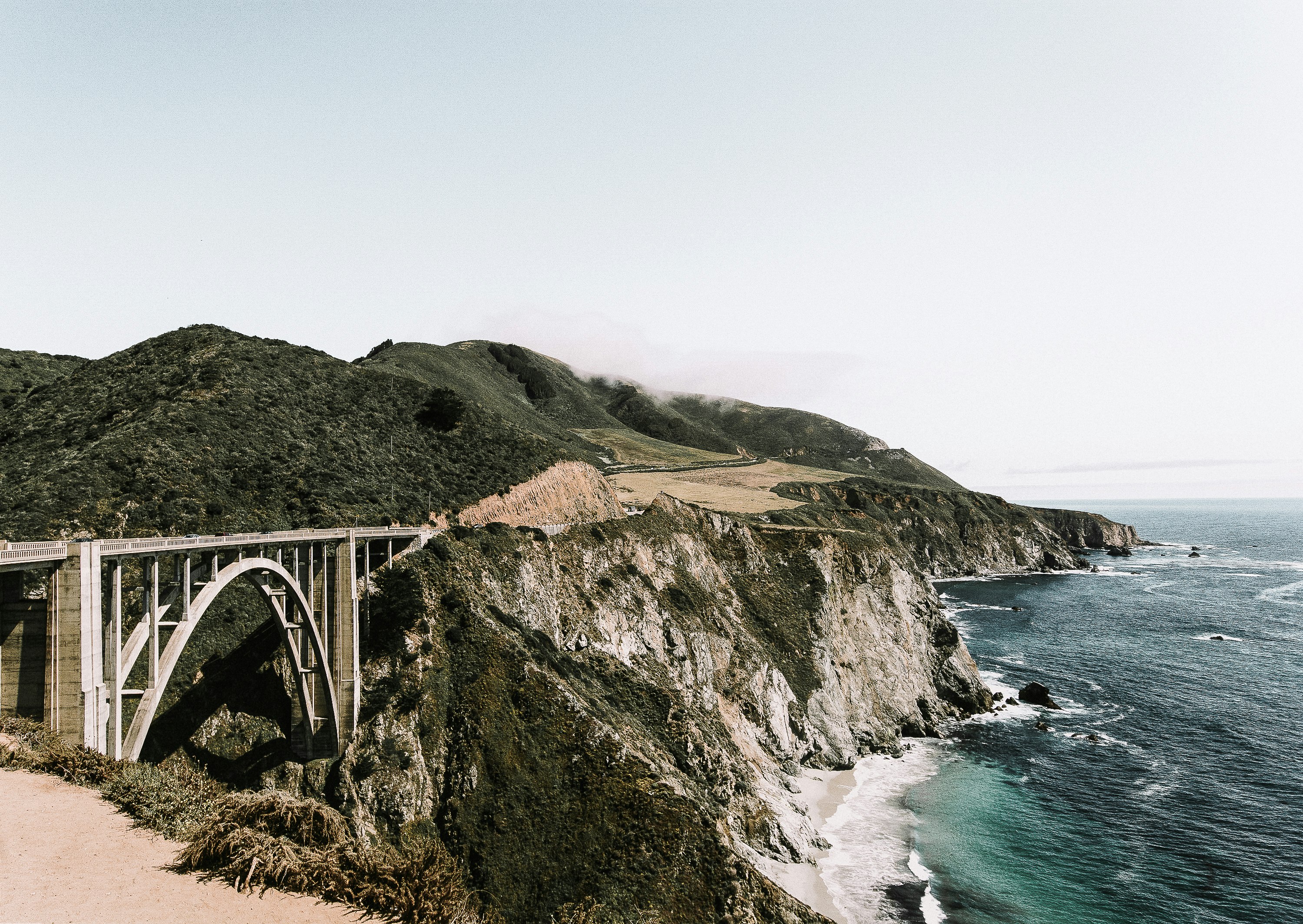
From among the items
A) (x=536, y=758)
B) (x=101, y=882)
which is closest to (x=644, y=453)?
(x=536, y=758)

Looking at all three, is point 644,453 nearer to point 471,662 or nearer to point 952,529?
point 952,529

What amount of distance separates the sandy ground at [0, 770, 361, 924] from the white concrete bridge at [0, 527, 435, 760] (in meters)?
6.06

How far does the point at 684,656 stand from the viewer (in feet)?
199

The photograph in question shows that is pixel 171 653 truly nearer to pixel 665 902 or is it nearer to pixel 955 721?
pixel 665 902

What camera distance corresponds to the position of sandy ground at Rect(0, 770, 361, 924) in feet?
38.9

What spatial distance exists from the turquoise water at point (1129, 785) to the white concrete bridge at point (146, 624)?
40.1 metres

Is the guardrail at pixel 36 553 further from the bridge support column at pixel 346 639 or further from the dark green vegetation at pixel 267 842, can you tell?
the bridge support column at pixel 346 639

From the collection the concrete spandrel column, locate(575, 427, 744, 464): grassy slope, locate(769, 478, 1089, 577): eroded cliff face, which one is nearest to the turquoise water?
the concrete spandrel column

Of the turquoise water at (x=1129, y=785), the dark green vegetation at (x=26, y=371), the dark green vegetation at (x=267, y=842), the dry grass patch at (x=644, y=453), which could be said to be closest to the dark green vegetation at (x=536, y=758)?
the turquoise water at (x=1129, y=785)

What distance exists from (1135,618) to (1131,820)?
77172 millimetres

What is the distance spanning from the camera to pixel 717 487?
434 feet

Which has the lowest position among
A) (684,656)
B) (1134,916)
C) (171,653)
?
(1134,916)

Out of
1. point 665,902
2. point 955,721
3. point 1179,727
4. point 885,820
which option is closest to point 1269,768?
point 1179,727

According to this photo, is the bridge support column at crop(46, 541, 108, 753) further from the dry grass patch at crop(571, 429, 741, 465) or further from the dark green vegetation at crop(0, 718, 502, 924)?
the dry grass patch at crop(571, 429, 741, 465)
